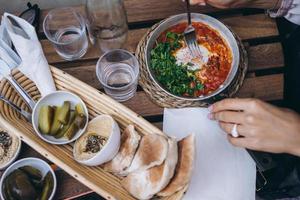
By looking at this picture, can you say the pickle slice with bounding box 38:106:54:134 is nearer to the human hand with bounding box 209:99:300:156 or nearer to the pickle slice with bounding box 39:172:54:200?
the pickle slice with bounding box 39:172:54:200

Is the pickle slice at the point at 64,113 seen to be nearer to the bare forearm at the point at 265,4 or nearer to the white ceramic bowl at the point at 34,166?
the white ceramic bowl at the point at 34,166

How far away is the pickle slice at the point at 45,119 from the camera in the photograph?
1.25 metres

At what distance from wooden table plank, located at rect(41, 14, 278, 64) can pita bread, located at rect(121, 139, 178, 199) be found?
44 centimetres

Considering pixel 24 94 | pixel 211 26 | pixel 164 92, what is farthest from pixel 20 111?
pixel 211 26

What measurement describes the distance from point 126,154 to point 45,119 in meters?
0.26

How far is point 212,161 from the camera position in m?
1.33

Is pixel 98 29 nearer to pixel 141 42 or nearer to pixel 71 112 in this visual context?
pixel 141 42

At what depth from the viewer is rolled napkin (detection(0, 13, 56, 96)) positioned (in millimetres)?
1235

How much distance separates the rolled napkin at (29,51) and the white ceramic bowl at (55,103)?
0.03 metres

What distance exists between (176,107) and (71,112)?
0.33 m

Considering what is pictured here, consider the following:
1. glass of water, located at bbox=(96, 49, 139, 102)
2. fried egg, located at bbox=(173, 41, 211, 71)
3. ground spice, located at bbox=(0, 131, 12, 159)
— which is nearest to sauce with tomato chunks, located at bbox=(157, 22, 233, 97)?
fried egg, located at bbox=(173, 41, 211, 71)

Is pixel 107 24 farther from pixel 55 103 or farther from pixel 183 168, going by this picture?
pixel 183 168

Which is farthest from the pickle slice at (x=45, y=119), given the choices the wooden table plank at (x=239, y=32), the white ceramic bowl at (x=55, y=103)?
the wooden table plank at (x=239, y=32)

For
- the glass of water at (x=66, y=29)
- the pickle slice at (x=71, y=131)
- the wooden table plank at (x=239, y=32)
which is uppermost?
the glass of water at (x=66, y=29)
